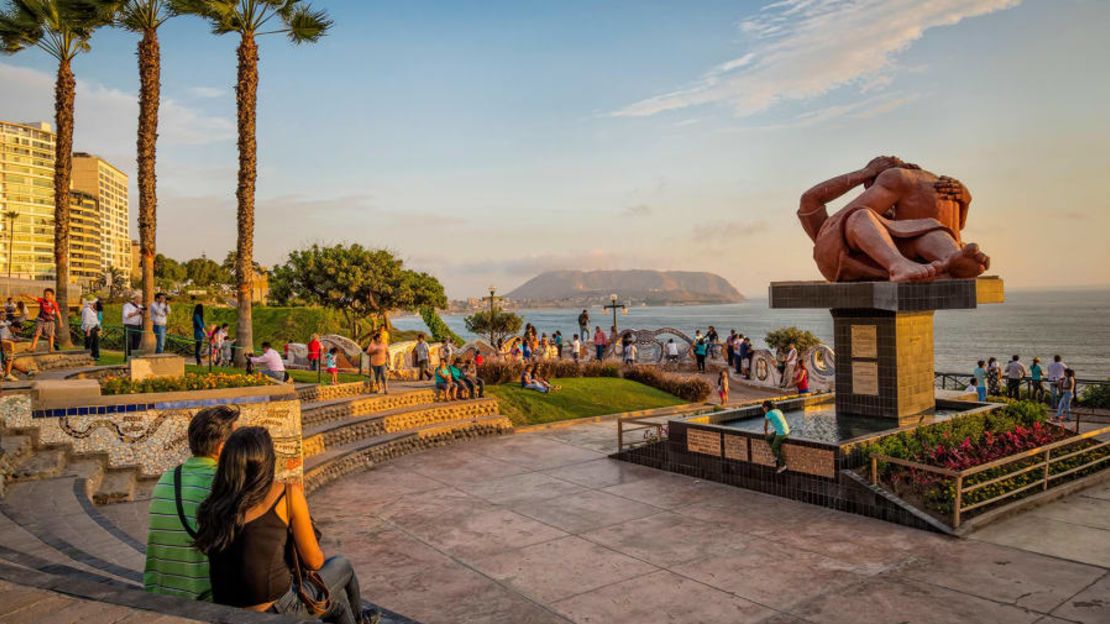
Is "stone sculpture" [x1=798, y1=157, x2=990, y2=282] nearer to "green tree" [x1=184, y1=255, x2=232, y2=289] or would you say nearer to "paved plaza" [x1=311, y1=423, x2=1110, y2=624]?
"paved plaza" [x1=311, y1=423, x2=1110, y2=624]

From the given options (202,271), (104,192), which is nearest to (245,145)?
(202,271)

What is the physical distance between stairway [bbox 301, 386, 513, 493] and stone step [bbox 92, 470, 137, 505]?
2.65 metres

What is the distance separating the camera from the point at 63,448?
33.2ft

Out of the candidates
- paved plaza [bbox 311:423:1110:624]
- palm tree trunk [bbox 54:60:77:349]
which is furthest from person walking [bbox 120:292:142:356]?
paved plaza [bbox 311:423:1110:624]

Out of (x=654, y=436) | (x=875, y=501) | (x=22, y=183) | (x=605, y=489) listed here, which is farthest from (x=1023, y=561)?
(x=22, y=183)

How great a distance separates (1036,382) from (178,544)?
931 inches

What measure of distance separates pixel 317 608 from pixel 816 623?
4.99 metres

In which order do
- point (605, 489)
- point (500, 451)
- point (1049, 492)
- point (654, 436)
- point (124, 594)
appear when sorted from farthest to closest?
point (500, 451) → point (654, 436) → point (605, 489) → point (1049, 492) → point (124, 594)

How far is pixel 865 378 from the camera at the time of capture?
14594mm

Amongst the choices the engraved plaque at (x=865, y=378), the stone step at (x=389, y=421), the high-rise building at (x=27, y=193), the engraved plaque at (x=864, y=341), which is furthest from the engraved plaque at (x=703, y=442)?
the high-rise building at (x=27, y=193)

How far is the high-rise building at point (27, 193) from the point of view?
455ft

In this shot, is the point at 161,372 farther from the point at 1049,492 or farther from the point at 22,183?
the point at 22,183

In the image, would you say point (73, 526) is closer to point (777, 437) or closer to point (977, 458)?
point (777, 437)

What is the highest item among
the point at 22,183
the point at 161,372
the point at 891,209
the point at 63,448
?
the point at 22,183
